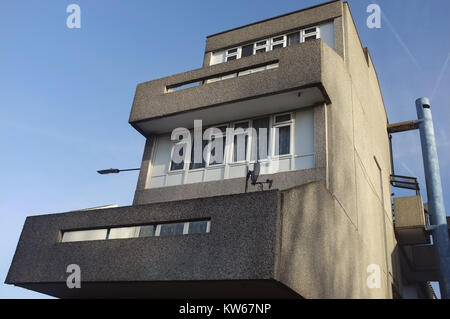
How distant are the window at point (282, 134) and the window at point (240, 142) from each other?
35.1 inches

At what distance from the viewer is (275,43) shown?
Answer: 14.5m

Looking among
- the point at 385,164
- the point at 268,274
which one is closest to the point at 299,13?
the point at 385,164

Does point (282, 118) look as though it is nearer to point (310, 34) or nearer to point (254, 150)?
point (254, 150)

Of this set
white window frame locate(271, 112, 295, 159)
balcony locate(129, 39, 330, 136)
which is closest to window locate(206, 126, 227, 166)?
→ balcony locate(129, 39, 330, 136)

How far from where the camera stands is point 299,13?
47.1ft

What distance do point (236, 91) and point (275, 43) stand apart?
3596 mm

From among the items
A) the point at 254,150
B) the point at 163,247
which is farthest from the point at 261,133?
the point at 163,247

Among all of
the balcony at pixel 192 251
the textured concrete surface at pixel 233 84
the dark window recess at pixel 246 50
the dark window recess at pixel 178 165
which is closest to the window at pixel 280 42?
the dark window recess at pixel 246 50

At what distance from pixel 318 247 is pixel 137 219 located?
3883mm

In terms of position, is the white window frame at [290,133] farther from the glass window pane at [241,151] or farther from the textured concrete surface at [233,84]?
the textured concrete surface at [233,84]

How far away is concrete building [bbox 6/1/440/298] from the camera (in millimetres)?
7887

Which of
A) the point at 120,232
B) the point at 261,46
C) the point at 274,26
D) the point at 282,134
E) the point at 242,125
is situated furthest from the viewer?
the point at 261,46

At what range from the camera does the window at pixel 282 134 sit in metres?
11.4
